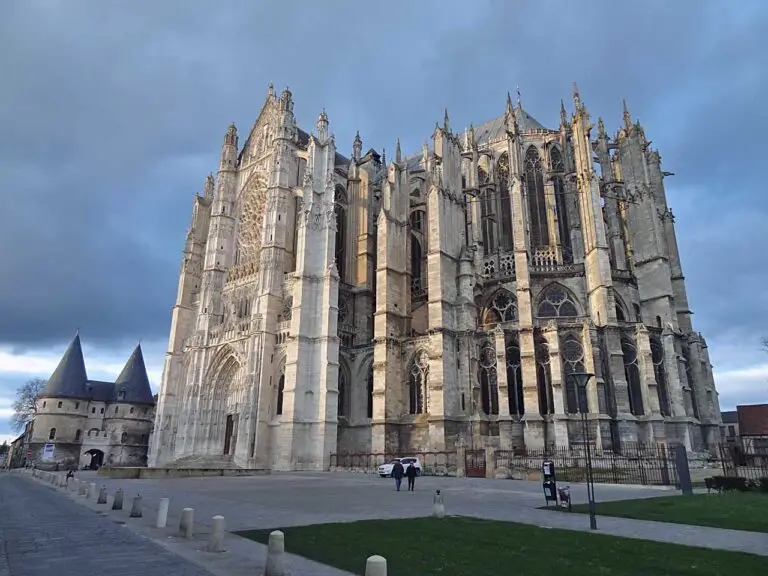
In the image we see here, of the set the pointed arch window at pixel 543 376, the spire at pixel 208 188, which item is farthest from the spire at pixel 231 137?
the pointed arch window at pixel 543 376

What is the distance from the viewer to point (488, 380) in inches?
1252

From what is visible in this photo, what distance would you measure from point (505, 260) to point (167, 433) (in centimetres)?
2895

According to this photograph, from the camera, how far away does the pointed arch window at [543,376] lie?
1193 inches

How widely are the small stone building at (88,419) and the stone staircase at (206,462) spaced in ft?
72.2

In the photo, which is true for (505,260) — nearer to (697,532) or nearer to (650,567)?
(697,532)

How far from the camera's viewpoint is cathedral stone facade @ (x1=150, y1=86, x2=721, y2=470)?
29.5m

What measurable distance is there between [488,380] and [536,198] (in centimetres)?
1550

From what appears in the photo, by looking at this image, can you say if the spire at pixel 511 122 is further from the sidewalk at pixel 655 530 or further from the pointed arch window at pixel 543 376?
the sidewalk at pixel 655 530

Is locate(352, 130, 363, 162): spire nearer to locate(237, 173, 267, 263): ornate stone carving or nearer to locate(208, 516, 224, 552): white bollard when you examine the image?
locate(237, 173, 267, 263): ornate stone carving

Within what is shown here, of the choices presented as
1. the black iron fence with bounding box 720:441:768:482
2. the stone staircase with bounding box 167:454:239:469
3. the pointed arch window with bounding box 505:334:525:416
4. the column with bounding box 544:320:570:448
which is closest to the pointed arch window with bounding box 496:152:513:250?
the pointed arch window with bounding box 505:334:525:416

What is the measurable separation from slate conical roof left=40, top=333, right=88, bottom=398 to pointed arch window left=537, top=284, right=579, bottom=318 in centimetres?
4680

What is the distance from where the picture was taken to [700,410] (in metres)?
31.8

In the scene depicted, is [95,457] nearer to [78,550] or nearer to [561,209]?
[561,209]

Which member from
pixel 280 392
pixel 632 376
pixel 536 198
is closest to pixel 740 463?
pixel 632 376
